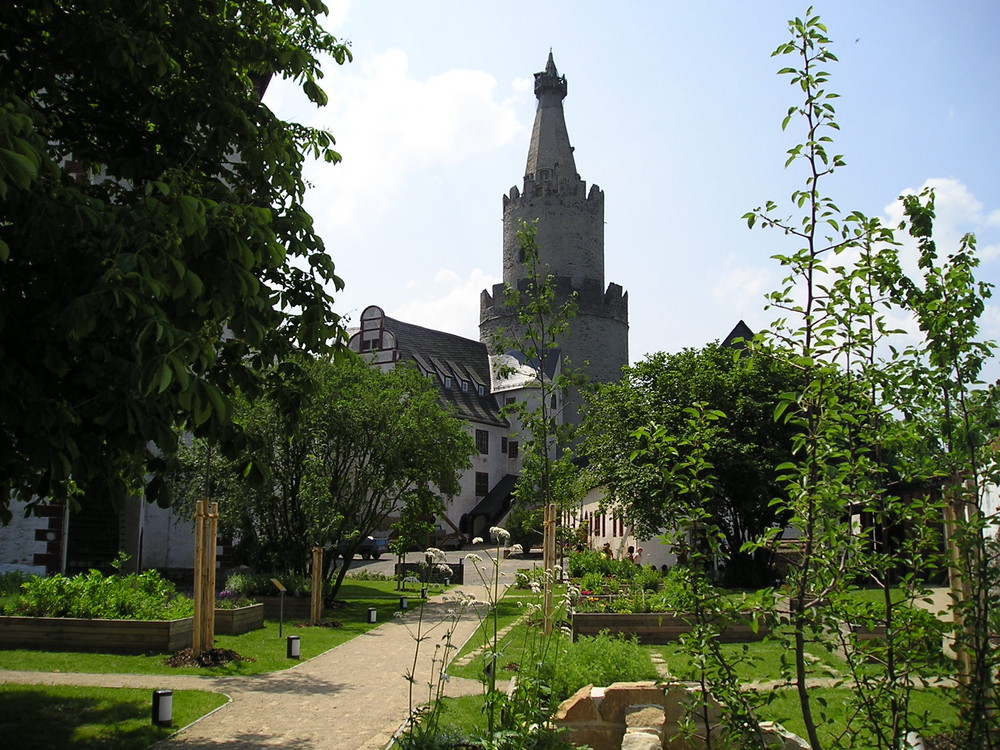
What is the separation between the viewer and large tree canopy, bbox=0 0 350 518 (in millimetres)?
5137

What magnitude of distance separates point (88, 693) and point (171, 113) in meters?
6.59

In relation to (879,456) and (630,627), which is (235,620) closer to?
(630,627)

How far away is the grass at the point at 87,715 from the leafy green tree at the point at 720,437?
1647cm

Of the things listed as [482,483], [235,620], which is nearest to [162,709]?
[235,620]

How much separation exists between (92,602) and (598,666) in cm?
873

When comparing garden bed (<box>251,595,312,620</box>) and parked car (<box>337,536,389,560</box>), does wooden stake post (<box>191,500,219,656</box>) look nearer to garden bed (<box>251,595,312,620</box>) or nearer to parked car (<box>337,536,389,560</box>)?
garden bed (<box>251,595,312,620</box>)

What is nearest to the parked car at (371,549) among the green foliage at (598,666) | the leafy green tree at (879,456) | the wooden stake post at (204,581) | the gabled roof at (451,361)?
the gabled roof at (451,361)

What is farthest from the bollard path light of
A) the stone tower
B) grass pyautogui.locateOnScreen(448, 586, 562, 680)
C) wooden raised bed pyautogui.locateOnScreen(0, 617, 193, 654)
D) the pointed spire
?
the pointed spire

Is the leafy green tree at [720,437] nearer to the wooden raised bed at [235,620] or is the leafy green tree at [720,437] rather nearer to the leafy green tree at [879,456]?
the wooden raised bed at [235,620]

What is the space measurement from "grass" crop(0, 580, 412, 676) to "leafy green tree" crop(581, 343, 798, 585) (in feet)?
31.5

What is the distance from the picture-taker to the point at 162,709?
28.7ft

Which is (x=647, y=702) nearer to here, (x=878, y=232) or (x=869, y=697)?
(x=869, y=697)

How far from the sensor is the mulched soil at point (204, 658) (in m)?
12.4

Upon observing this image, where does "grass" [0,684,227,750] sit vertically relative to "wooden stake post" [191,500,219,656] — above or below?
below
